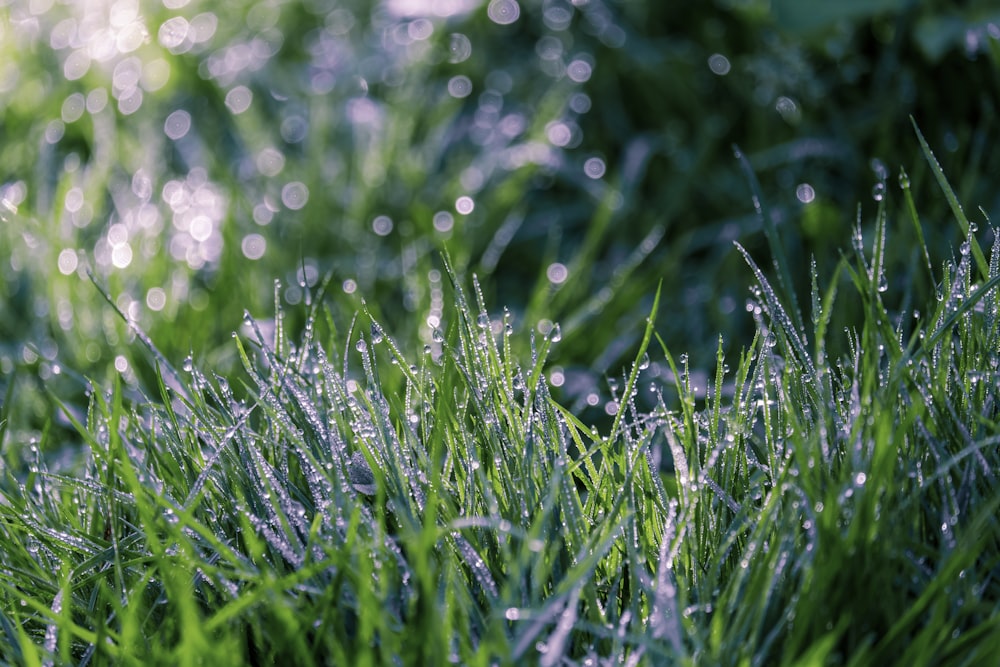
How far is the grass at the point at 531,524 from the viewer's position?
976mm

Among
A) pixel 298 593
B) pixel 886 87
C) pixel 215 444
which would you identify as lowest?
pixel 298 593

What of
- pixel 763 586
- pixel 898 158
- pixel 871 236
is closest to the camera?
pixel 763 586

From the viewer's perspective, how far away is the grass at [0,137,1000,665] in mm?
976

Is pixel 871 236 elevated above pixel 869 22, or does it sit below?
below

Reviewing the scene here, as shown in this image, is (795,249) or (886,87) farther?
(886,87)

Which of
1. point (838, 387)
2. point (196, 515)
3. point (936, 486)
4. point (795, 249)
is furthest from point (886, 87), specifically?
point (196, 515)

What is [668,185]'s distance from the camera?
2342 mm

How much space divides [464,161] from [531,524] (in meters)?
1.48

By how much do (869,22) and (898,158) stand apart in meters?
0.36

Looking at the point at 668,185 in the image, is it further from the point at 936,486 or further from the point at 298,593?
the point at 298,593

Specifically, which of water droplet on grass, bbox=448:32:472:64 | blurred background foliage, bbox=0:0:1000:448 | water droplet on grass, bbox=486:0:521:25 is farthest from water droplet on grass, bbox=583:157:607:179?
water droplet on grass, bbox=486:0:521:25

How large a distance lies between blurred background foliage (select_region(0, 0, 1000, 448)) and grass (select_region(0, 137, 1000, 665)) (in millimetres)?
357

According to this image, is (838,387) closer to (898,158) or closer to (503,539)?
(503,539)

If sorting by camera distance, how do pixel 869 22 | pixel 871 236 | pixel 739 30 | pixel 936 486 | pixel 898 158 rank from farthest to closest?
pixel 739 30 < pixel 869 22 < pixel 898 158 < pixel 871 236 < pixel 936 486
